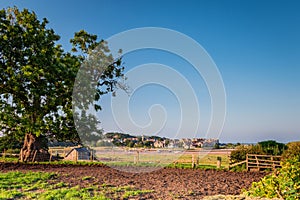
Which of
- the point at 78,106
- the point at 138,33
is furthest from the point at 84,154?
the point at 138,33

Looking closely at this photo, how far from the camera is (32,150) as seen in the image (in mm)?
22203

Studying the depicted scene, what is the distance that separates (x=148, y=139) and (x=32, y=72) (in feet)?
28.4

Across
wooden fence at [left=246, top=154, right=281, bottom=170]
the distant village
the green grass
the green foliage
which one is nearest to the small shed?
the distant village

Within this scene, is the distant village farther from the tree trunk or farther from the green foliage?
the green foliage

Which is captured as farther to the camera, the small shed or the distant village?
the small shed

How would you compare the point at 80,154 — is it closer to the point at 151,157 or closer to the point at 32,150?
the point at 151,157

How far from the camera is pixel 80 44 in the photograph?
79.6 feet

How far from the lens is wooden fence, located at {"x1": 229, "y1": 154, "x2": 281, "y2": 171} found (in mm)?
19492

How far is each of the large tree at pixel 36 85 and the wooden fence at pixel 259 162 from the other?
11318 mm

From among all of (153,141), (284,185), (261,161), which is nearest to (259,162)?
(261,161)

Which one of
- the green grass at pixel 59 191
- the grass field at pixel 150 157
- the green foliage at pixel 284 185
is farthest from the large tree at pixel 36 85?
the green foliage at pixel 284 185

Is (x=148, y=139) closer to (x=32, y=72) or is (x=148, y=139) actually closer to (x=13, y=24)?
(x=32, y=72)

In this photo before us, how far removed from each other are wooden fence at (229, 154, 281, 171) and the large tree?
11.3 meters

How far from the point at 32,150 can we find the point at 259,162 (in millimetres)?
16678
